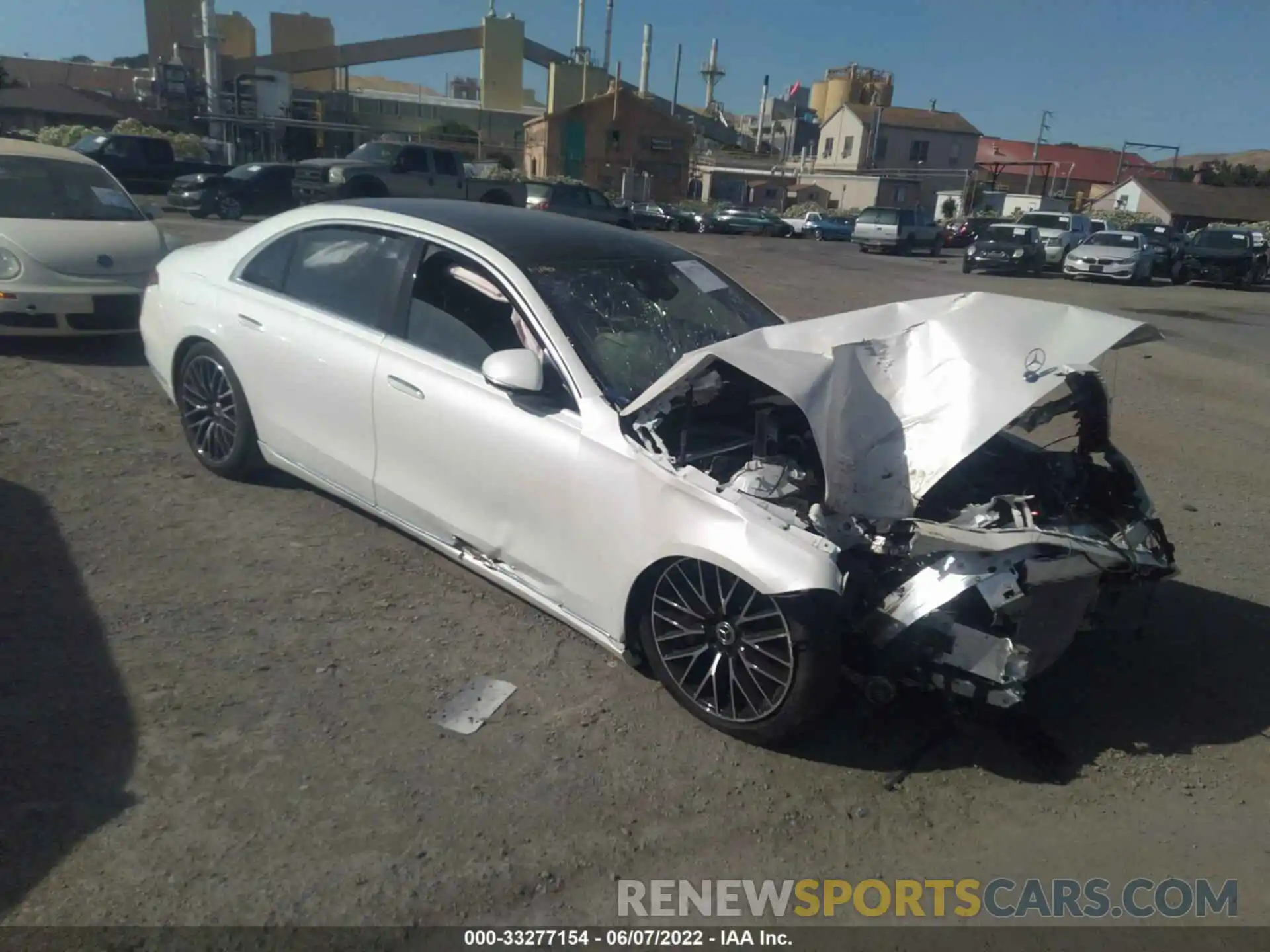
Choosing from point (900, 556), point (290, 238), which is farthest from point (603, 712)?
point (290, 238)

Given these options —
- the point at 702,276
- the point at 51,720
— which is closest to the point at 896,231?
the point at 702,276

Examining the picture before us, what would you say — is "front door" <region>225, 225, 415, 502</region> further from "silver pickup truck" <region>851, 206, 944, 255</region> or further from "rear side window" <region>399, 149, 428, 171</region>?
"silver pickup truck" <region>851, 206, 944, 255</region>

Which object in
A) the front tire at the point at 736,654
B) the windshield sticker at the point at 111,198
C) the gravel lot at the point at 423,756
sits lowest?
the gravel lot at the point at 423,756

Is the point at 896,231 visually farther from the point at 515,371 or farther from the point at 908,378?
the point at 515,371

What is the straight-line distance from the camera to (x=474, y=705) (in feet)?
11.1

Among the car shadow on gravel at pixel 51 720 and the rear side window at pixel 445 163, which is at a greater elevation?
the rear side window at pixel 445 163

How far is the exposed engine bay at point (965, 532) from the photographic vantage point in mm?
2996

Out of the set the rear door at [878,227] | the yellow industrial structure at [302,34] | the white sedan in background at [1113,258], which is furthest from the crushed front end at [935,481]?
the yellow industrial structure at [302,34]

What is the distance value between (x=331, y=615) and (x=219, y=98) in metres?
58.3

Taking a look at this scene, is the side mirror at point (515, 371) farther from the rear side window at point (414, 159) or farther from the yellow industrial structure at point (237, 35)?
the yellow industrial structure at point (237, 35)

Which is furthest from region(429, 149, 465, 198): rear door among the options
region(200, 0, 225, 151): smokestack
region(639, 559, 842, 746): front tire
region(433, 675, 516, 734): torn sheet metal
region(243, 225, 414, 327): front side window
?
region(200, 0, 225, 151): smokestack

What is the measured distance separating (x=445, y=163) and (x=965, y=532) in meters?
23.9

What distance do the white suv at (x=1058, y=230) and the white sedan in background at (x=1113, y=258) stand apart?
71.7 inches

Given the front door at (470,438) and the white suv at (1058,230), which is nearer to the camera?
the front door at (470,438)
